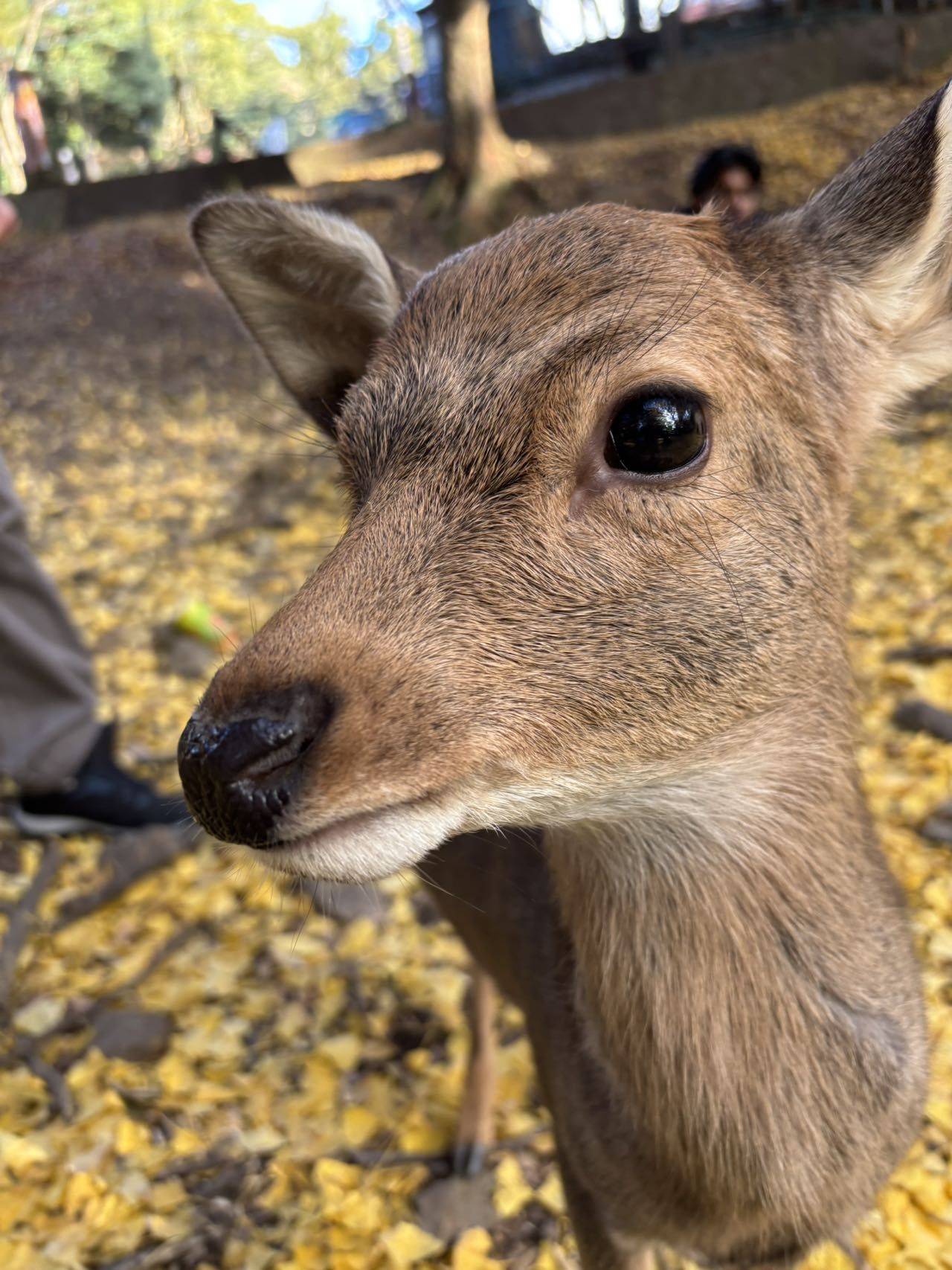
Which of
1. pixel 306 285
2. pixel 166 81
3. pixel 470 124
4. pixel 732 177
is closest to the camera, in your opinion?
pixel 306 285

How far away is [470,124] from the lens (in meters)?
10.7

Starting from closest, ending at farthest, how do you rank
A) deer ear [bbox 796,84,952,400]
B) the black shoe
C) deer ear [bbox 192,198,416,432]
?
deer ear [bbox 796,84,952,400] → deer ear [bbox 192,198,416,432] → the black shoe

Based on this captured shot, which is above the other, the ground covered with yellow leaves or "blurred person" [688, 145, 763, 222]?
"blurred person" [688, 145, 763, 222]

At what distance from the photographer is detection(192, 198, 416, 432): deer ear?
1.93m

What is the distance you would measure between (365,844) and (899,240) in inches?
50.1

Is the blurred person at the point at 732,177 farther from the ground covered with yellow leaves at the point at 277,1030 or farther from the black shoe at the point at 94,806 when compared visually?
the black shoe at the point at 94,806

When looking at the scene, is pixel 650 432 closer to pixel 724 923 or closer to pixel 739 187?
pixel 724 923

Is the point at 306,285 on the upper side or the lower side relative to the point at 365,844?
upper

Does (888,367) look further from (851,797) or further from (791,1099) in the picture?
(791,1099)

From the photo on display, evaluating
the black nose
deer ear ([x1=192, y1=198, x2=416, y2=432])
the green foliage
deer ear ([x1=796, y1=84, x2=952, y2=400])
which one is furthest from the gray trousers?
the green foliage

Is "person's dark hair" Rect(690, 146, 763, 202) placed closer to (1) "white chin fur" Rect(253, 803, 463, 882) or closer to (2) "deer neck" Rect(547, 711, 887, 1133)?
(2) "deer neck" Rect(547, 711, 887, 1133)

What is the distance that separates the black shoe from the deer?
2339 millimetres

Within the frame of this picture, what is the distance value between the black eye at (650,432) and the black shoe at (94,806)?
2944mm

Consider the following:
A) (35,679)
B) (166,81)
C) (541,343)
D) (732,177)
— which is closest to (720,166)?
(732,177)
